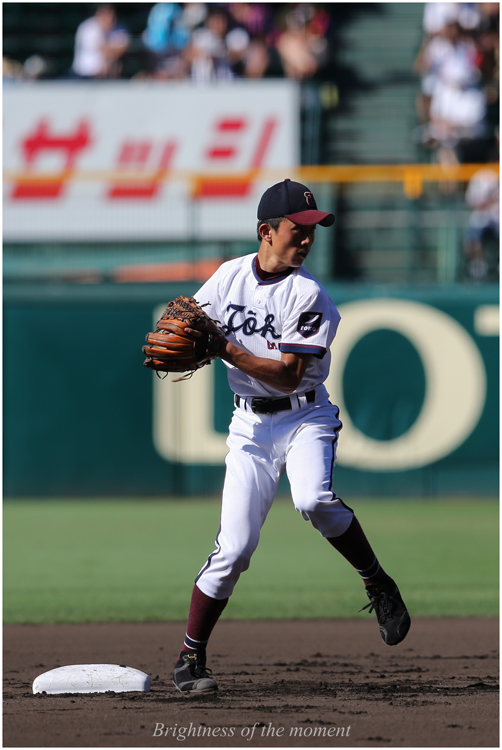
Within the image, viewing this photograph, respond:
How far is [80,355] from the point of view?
33.8 ft

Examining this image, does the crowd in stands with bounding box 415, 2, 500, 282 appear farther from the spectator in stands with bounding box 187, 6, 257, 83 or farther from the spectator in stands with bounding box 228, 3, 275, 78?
the spectator in stands with bounding box 187, 6, 257, 83

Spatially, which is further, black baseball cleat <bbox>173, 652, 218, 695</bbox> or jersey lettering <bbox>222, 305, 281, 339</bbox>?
jersey lettering <bbox>222, 305, 281, 339</bbox>

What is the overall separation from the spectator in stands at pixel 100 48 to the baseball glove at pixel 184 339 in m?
9.95

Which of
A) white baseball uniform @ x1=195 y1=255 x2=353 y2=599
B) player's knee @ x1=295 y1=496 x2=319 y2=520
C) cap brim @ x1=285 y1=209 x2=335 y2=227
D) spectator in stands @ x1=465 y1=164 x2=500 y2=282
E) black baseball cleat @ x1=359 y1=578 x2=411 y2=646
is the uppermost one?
spectator in stands @ x1=465 y1=164 x2=500 y2=282

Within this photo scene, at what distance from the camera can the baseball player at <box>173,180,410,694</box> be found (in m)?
4.00

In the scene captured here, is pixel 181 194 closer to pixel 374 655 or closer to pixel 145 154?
pixel 145 154

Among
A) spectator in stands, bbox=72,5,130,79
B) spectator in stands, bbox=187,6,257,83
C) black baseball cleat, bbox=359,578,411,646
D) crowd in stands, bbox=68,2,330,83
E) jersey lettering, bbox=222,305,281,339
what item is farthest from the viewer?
spectator in stands, bbox=72,5,130,79

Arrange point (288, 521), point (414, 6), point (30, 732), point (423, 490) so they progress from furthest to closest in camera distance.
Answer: point (414, 6), point (423, 490), point (288, 521), point (30, 732)

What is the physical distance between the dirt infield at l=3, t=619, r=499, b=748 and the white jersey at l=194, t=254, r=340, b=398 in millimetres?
1239

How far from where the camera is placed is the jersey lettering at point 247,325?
4.13 meters

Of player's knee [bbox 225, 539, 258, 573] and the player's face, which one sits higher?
the player's face

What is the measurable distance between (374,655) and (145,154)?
8.84 metres

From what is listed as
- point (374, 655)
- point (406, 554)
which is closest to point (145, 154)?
point (406, 554)

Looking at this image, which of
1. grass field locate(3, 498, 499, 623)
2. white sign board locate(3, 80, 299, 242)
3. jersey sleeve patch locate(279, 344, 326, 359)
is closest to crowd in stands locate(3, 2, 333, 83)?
white sign board locate(3, 80, 299, 242)
